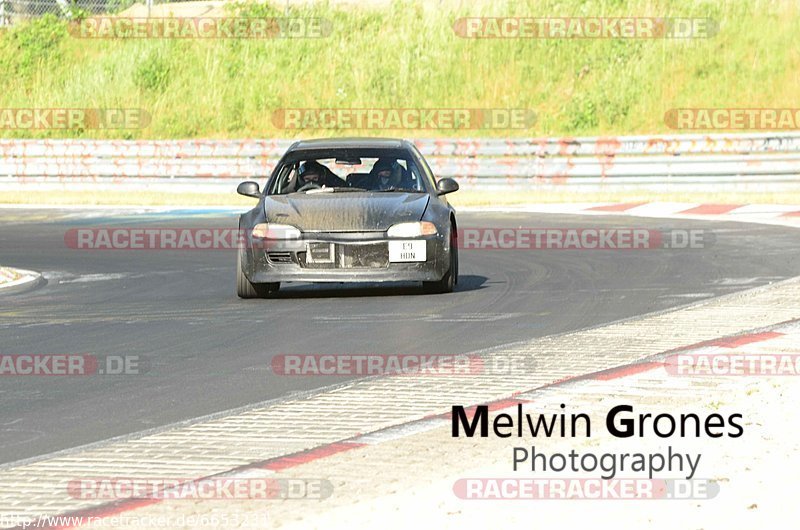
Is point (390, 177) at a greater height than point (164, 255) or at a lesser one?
greater

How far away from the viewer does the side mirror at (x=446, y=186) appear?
46.9ft

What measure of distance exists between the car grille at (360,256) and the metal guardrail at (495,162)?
54.0 ft

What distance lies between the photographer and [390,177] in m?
14.5

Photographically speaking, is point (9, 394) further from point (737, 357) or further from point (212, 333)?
point (737, 357)

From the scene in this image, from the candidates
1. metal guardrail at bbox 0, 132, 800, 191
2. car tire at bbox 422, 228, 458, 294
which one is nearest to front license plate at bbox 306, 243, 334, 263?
car tire at bbox 422, 228, 458, 294

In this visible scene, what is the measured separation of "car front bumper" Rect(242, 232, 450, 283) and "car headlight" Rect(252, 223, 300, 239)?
5 cm

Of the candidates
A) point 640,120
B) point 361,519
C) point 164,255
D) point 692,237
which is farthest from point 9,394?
point 640,120

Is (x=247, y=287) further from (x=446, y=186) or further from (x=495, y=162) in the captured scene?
(x=495, y=162)

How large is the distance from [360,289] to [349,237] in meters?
1.62

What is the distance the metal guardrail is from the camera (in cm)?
2864

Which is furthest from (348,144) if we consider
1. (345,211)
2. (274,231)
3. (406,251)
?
(406,251)

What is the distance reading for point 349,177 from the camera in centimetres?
1453

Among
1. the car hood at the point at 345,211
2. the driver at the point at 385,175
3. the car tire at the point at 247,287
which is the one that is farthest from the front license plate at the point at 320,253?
the driver at the point at 385,175

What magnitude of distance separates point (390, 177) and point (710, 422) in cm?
731
